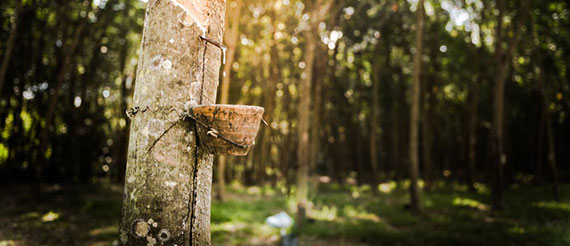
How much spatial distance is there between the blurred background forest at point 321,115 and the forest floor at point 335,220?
0.04 m

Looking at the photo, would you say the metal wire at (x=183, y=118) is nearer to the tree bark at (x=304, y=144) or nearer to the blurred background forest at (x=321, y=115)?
the blurred background forest at (x=321, y=115)

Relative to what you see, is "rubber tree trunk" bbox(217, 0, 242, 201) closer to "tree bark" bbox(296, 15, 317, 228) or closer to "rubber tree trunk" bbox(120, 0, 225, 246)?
"tree bark" bbox(296, 15, 317, 228)

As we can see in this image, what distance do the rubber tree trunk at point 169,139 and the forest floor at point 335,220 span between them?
290cm

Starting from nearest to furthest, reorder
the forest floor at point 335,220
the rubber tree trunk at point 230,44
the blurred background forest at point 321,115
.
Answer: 1. the forest floor at point 335,220
2. the blurred background forest at point 321,115
3. the rubber tree trunk at point 230,44

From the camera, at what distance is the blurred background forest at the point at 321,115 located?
552cm

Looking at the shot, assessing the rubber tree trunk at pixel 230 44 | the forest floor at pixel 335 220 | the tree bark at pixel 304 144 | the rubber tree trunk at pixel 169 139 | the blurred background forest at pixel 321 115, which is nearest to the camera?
the rubber tree trunk at pixel 169 139

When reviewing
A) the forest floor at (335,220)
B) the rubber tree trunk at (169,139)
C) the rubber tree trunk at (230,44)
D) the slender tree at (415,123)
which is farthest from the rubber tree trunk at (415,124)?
the rubber tree trunk at (169,139)

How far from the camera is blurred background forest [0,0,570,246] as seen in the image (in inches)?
217

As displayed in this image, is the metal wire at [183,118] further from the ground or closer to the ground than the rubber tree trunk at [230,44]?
closer to the ground

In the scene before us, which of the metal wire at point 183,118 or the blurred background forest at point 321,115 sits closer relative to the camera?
the metal wire at point 183,118

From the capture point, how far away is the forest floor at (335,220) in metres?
4.71

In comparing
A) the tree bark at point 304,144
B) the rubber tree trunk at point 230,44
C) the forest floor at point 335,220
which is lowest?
the forest floor at point 335,220

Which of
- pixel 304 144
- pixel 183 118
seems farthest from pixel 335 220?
pixel 183 118

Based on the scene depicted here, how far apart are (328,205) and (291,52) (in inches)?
157
